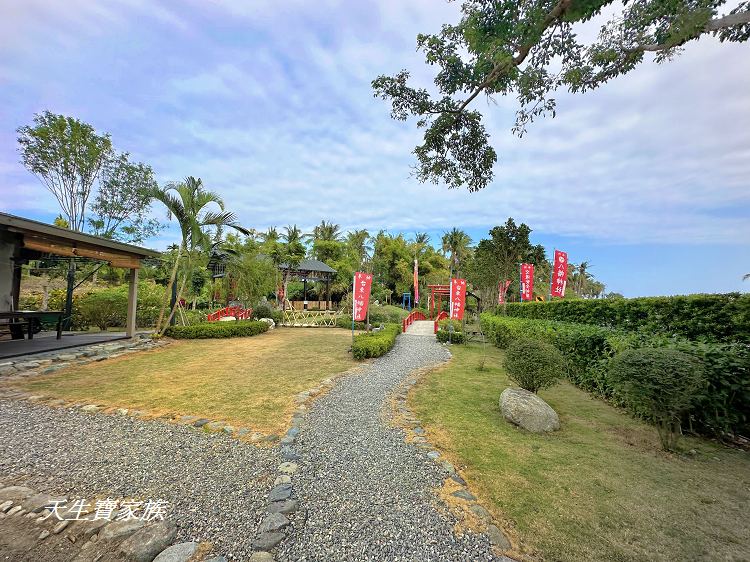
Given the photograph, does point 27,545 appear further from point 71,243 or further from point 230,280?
point 230,280

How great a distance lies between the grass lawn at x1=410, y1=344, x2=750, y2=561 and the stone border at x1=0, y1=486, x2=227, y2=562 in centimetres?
223

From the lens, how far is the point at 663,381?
11.3 feet

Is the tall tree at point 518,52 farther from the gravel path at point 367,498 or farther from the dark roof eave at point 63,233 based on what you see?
the dark roof eave at point 63,233

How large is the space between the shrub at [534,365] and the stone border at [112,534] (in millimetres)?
4838

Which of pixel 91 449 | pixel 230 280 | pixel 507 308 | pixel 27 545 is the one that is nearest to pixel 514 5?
pixel 27 545

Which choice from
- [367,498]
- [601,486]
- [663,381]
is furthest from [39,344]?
[663,381]

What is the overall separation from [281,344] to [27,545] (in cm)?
966

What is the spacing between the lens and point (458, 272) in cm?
3584

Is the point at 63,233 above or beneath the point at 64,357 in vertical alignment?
above

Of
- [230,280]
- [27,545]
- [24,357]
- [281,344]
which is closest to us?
[27,545]

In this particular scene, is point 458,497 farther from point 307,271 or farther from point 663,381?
point 307,271

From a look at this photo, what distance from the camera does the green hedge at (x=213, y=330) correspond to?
1187 cm

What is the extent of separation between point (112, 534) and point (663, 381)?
507cm

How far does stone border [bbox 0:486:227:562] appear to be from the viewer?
2.07 meters
